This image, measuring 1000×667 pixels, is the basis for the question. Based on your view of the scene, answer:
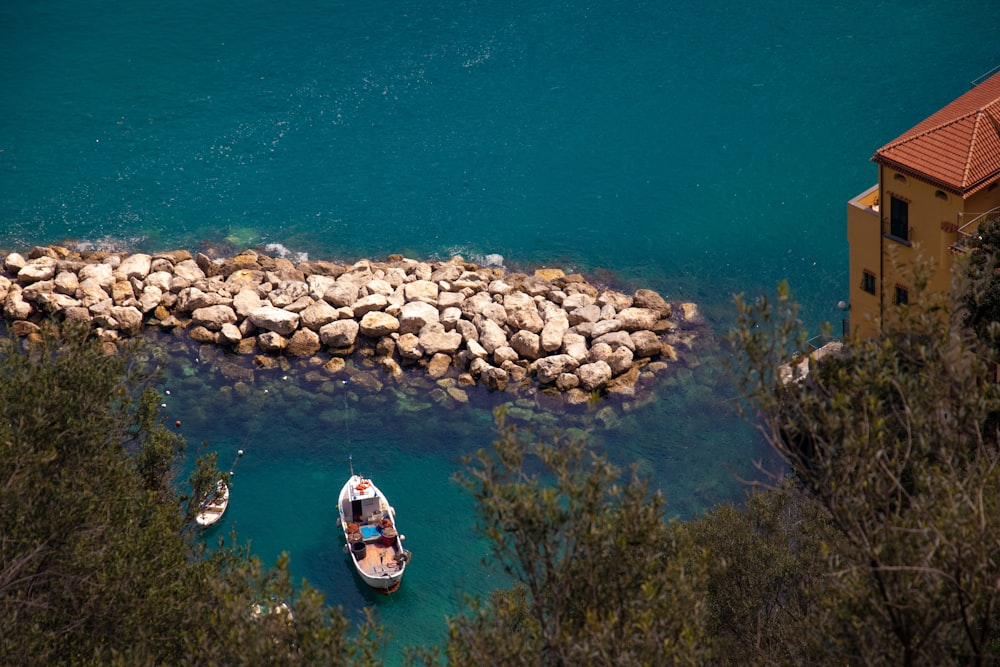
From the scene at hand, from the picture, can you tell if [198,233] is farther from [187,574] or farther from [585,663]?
[585,663]

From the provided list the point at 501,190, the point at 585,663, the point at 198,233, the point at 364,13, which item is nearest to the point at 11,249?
the point at 198,233

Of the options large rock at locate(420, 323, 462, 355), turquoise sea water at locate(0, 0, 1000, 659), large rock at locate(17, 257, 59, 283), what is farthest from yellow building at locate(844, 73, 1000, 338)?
large rock at locate(17, 257, 59, 283)

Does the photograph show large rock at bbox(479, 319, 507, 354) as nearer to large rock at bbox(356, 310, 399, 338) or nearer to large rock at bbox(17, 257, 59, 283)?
large rock at bbox(356, 310, 399, 338)

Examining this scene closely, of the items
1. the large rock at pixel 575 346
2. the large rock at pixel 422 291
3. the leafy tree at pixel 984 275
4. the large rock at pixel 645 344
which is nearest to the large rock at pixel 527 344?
the large rock at pixel 575 346

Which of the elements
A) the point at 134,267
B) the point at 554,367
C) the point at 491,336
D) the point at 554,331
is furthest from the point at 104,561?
the point at 134,267

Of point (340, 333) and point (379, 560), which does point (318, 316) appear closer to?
point (340, 333)

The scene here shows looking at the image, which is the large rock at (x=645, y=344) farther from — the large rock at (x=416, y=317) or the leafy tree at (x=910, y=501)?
the leafy tree at (x=910, y=501)
